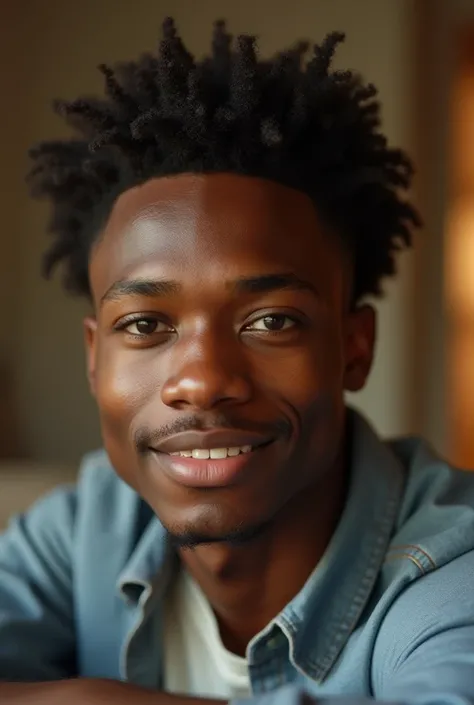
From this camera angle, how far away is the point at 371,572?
0.78 metres

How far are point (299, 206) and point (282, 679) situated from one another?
419mm

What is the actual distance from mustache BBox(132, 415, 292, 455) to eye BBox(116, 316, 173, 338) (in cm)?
8

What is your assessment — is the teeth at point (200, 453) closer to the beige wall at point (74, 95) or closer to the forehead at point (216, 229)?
the forehead at point (216, 229)

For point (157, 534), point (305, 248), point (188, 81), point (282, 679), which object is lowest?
point (282, 679)

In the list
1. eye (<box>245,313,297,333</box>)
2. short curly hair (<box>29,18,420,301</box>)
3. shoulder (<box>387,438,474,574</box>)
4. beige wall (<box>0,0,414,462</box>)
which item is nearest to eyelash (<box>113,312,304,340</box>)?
eye (<box>245,313,297,333</box>)

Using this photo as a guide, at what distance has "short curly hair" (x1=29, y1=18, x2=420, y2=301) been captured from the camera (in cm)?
72

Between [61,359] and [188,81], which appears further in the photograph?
[61,359]

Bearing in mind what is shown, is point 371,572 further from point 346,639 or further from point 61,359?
point 61,359

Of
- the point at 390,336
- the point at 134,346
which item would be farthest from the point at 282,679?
the point at 390,336

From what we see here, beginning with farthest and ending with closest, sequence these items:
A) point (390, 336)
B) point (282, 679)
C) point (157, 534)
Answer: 1. point (390, 336)
2. point (157, 534)
3. point (282, 679)

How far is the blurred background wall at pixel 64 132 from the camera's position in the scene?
171 centimetres

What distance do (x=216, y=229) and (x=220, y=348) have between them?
98mm

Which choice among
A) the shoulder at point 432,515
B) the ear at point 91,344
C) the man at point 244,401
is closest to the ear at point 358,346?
the man at point 244,401

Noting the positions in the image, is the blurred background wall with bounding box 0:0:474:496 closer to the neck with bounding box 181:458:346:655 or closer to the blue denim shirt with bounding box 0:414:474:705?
the blue denim shirt with bounding box 0:414:474:705
